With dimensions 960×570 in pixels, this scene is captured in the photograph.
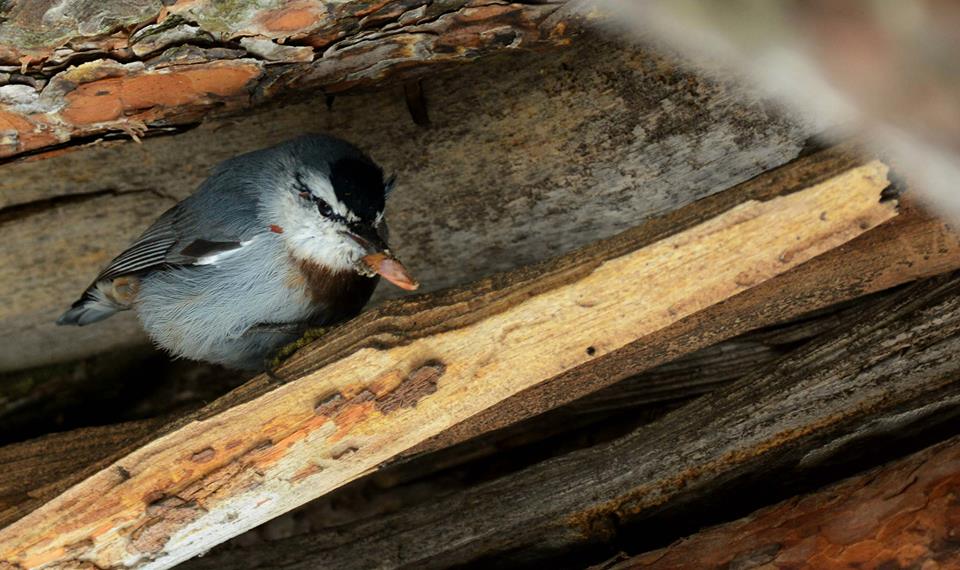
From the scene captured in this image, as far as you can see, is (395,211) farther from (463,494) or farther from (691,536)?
(691,536)

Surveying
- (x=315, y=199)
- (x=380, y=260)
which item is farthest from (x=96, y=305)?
(x=380, y=260)

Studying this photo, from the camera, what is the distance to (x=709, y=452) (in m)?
1.80

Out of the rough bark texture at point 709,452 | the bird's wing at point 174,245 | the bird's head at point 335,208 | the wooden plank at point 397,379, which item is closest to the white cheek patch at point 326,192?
the bird's head at point 335,208

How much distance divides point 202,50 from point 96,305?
88 cm

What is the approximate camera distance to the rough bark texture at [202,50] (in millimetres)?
→ 1599

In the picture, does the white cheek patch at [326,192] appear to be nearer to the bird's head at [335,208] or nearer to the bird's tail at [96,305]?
the bird's head at [335,208]

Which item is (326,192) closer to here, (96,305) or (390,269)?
(390,269)

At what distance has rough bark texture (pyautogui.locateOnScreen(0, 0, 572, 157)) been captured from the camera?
1.60 meters

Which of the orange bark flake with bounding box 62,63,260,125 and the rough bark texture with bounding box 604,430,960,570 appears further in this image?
the orange bark flake with bounding box 62,63,260,125

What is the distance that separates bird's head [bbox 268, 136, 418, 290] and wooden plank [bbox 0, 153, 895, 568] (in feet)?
1.10

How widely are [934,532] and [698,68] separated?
100 centimetres

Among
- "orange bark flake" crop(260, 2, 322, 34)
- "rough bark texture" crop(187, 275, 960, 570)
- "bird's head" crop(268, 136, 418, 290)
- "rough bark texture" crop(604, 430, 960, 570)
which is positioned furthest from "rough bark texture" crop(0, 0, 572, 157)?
"rough bark texture" crop(604, 430, 960, 570)

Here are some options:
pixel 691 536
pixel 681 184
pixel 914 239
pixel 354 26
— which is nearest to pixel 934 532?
pixel 691 536

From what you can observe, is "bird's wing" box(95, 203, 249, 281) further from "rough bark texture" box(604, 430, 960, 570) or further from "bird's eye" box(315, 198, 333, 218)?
"rough bark texture" box(604, 430, 960, 570)
